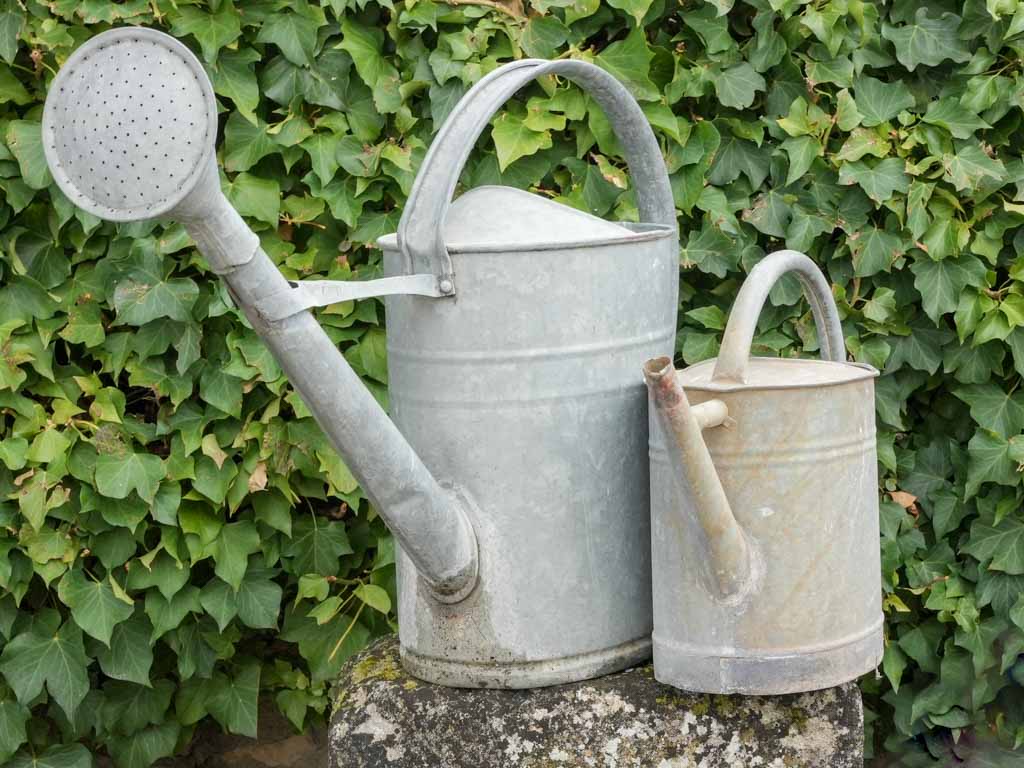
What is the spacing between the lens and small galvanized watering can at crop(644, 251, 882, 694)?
4.39 feet

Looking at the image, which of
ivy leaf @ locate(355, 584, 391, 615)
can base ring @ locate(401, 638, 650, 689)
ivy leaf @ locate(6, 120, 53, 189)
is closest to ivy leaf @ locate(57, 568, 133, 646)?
ivy leaf @ locate(355, 584, 391, 615)

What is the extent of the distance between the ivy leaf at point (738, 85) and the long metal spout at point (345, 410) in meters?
0.88

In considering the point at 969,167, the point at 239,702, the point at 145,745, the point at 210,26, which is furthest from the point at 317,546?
the point at 969,167

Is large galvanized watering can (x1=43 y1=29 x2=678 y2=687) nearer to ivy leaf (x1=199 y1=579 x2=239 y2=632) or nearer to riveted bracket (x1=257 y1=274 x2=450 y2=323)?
riveted bracket (x1=257 y1=274 x2=450 y2=323)

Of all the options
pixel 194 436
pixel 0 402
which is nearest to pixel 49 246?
pixel 0 402

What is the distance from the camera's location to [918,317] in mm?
2078

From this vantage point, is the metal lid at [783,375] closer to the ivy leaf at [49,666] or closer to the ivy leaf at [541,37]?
the ivy leaf at [541,37]

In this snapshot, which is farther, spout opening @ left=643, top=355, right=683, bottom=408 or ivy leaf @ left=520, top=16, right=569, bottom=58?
ivy leaf @ left=520, top=16, right=569, bottom=58

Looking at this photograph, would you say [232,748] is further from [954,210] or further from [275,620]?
[954,210]

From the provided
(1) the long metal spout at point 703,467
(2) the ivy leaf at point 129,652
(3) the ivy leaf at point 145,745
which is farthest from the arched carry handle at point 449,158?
(3) the ivy leaf at point 145,745

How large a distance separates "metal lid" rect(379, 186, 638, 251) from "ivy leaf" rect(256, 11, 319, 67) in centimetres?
59

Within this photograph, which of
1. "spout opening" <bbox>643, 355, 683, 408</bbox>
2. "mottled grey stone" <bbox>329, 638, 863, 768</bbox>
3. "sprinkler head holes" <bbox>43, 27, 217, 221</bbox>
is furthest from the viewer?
"mottled grey stone" <bbox>329, 638, 863, 768</bbox>

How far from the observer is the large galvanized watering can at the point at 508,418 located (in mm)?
1375

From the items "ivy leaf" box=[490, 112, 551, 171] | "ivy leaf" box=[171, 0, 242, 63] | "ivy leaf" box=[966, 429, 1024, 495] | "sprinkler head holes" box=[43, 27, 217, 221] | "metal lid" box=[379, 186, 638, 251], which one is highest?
"sprinkler head holes" box=[43, 27, 217, 221]
